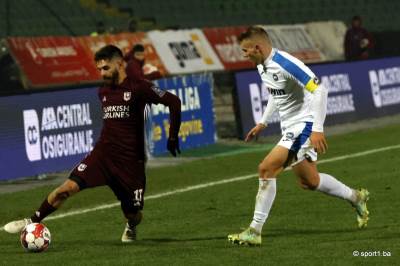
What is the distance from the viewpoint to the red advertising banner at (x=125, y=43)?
28562 mm

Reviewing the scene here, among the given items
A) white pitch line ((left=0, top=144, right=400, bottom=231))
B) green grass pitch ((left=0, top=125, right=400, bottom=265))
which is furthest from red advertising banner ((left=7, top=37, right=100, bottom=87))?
white pitch line ((left=0, top=144, right=400, bottom=231))

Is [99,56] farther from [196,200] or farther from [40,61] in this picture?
[40,61]

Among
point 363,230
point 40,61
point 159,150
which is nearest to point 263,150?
point 159,150

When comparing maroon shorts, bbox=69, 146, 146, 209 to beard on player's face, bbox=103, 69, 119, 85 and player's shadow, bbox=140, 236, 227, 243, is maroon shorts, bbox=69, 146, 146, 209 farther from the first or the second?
beard on player's face, bbox=103, 69, 119, 85

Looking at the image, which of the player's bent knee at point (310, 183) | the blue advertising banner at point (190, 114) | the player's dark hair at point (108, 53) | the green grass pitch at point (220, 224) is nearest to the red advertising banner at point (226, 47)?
the blue advertising banner at point (190, 114)

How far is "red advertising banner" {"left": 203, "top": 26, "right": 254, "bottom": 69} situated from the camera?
108ft

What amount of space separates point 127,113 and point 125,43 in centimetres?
1838

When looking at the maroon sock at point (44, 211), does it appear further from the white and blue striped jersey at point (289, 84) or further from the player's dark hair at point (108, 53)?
the white and blue striped jersey at point (289, 84)

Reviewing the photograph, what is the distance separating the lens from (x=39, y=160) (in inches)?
722

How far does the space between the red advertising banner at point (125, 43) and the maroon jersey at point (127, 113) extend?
674 inches

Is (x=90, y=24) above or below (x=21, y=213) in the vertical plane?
above

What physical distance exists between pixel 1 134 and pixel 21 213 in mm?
3493

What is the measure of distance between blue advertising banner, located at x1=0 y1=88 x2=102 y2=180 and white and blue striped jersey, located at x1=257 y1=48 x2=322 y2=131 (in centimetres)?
770

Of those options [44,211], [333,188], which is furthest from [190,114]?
[44,211]
